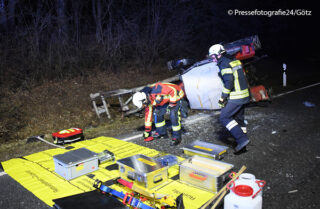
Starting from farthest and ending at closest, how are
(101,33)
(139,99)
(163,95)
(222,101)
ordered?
1. (101,33)
2. (163,95)
3. (139,99)
4. (222,101)

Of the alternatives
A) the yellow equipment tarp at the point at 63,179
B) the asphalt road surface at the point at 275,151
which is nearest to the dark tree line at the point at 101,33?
the yellow equipment tarp at the point at 63,179

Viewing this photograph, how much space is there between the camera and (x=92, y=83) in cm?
1240

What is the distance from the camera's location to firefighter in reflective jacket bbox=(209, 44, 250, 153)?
5.74 metres

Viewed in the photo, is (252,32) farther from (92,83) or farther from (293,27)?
(92,83)

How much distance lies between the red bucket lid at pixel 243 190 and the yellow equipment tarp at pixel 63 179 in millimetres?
757

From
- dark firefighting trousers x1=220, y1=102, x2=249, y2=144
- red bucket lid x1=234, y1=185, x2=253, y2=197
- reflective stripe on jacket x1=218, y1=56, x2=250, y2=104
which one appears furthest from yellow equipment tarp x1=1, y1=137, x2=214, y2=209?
reflective stripe on jacket x1=218, y1=56, x2=250, y2=104

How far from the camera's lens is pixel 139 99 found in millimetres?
6414

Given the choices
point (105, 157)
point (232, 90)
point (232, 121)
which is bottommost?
point (105, 157)

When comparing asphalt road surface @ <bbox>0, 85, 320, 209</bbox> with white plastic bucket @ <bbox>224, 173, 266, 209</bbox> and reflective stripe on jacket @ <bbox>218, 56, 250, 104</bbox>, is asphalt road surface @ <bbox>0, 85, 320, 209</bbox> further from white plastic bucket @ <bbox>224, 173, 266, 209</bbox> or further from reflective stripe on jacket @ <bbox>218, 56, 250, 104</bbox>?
Answer: reflective stripe on jacket @ <bbox>218, 56, 250, 104</bbox>

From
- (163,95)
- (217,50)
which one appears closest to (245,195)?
(217,50)

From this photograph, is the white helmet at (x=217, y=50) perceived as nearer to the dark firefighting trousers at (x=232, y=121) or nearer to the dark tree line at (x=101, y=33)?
the dark firefighting trousers at (x=232, y=121)

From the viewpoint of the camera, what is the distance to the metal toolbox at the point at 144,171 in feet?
13.9

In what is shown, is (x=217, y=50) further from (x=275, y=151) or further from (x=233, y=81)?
(x=275, y=151)

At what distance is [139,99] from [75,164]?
2190 mm
